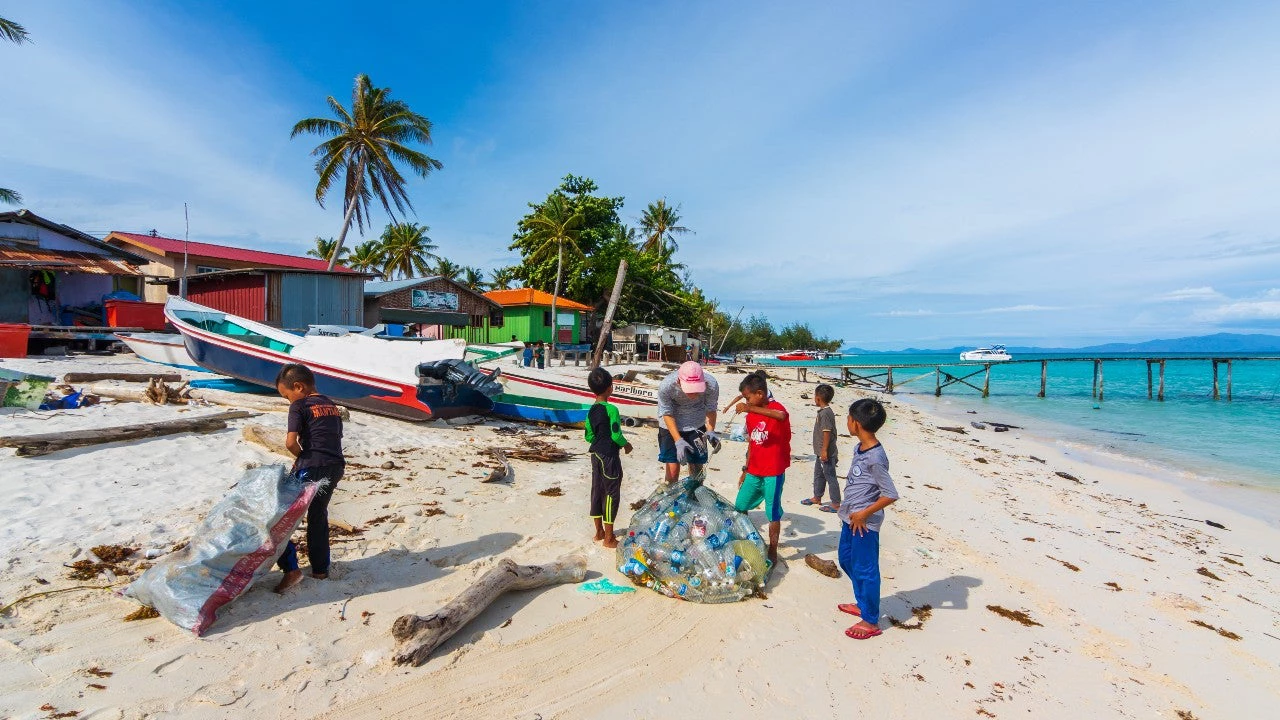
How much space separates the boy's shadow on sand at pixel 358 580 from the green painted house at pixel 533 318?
2667 cm

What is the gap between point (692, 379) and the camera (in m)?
5.33

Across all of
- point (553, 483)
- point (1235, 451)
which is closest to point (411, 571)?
point (553, 483)

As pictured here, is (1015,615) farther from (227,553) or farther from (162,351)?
(162,351)

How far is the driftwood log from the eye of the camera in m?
3.12

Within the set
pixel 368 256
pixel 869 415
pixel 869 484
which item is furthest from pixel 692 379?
pixel 368 256

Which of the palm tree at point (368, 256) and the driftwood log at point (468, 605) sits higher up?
the palm tree at point (368, 256)

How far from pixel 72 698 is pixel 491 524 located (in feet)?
10.2

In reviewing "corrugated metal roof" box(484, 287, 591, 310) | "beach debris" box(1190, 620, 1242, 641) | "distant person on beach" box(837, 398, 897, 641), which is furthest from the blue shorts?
"corrugated metal roof" box(484, 287, 591, 310)

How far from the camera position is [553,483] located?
7.15m

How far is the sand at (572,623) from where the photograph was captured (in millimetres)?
2947

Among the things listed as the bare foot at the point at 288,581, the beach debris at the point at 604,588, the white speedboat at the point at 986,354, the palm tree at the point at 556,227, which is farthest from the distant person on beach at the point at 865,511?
the white speedboat at the point at 986,354

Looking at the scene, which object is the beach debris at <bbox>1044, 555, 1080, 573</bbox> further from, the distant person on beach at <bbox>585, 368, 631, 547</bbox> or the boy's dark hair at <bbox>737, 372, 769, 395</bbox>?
the distant person on beach at <bbox>585, 368, 631, 547</bbox>

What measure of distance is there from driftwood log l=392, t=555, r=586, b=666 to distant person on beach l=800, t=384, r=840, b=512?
3364mm

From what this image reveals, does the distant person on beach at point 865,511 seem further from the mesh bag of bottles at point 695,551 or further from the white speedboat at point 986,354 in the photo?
the white speedboat at point 986,354
